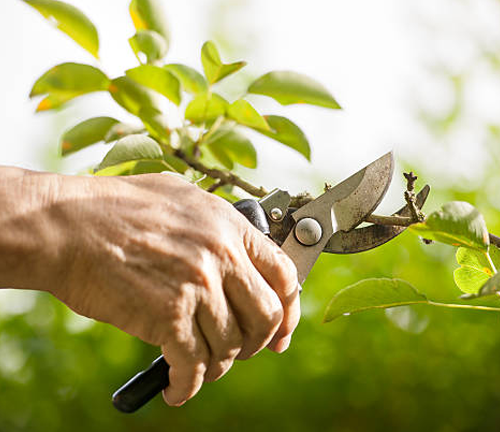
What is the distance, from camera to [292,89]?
28.5 inches

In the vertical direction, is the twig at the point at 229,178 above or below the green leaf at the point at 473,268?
above

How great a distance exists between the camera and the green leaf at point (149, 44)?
2.32 ft

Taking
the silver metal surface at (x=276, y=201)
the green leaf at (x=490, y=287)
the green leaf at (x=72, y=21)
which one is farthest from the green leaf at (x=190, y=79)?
the green leaf at (x=490, y=287)

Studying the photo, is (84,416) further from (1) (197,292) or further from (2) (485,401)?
(1) (197,292)

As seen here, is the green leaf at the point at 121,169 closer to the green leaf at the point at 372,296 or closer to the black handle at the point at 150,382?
the black handle at the point at 150,382

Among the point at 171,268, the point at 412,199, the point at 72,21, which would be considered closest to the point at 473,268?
the point at 412,199

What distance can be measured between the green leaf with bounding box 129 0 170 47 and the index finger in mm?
339

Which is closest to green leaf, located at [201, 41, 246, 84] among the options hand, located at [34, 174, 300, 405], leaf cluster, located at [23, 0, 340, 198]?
leaf cluster, located at [23, 0, 340, 198]

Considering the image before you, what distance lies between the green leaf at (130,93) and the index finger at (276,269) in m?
0.26

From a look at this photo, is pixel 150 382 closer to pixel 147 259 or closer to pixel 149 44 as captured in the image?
pixel 147 259

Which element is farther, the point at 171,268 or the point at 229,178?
the point at 229,178

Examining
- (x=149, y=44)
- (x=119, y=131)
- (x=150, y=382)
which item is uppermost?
(x=149, y=44)

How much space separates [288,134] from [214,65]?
0.13 m

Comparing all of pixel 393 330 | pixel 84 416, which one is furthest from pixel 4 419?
pixel 393 330
